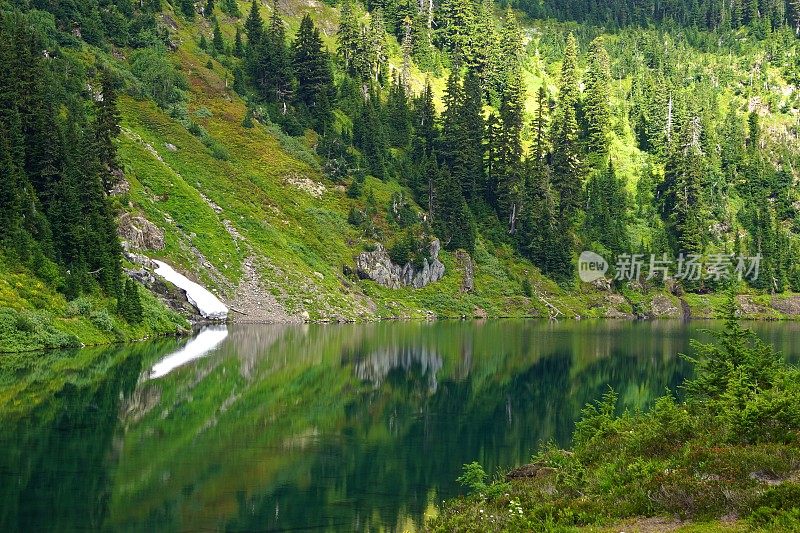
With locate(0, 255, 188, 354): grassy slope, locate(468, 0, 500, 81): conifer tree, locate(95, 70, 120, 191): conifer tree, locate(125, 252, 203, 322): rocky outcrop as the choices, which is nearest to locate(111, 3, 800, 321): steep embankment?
locate(125, 252, 203, 322): rocky outcrop

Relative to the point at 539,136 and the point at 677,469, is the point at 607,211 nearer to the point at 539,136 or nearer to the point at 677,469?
the point at 539,136

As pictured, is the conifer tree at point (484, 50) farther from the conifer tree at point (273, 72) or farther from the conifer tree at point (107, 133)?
the conifer tree at point (107, 133)

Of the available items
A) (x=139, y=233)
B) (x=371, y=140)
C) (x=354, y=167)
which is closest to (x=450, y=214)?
(x=354, y=167)

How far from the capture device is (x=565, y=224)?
14362cm

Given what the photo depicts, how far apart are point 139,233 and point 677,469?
75667 mm

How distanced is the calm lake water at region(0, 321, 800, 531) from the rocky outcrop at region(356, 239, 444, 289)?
40.7 metres

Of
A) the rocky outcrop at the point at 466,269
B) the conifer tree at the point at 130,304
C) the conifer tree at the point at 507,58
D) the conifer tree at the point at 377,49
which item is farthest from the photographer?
the conifer tree at the point at 507,58

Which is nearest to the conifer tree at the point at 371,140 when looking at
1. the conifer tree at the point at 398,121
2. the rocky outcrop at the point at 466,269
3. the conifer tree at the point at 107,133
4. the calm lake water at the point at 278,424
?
the conifer tree at the point at 398,121

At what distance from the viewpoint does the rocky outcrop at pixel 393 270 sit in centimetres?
11619

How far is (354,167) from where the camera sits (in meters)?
130

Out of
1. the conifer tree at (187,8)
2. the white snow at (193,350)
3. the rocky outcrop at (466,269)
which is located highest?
the conifer tree at (187,8)

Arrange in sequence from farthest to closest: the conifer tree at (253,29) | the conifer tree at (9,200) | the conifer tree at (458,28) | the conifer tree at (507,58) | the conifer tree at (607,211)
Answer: the conifer tree at (458,28), the conifer tree at (507,58), the conifer tree at (607,211), the conifer tree at (253,29), the conifer tree at (9,200)

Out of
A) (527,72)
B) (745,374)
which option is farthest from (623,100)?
(745,374)

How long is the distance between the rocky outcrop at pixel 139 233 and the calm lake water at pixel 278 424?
17.8 metres
